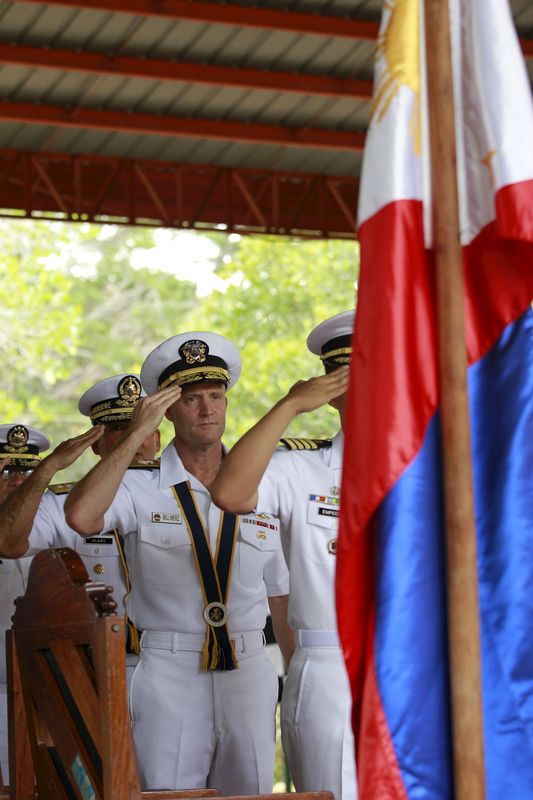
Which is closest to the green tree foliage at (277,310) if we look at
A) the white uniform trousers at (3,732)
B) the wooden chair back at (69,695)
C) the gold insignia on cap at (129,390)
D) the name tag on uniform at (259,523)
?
the gold insignia on cap at (129,390)

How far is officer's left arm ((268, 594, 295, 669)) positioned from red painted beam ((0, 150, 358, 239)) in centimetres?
534

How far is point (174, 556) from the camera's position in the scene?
148 inches

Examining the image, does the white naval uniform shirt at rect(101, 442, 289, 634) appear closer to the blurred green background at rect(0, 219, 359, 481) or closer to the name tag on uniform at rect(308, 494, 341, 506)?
the name tag on uniform at rect(308, 494, 341, 506)

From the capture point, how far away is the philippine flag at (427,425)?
5.98ft

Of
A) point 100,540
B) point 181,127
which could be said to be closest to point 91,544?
point 100,540

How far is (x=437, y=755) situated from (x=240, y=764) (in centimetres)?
193

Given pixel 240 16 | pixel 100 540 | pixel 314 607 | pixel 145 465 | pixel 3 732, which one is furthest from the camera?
pixel 240 16

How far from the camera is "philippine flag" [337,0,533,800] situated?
1.82 metres

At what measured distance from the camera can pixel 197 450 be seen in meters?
3.85

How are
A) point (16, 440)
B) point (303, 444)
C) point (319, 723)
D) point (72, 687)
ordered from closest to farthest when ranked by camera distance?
1. point (72, 687)
2. point (319, 723)
3. point (303, 444)
4. point (16, 440)

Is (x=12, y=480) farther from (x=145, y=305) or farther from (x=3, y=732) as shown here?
(x=145, y=305)

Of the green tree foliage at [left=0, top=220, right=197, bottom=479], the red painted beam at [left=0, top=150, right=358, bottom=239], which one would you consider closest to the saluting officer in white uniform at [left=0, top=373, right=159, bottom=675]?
the red painted beam at [left=0, top=150, right=358, bottom=239]

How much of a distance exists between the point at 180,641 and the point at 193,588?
0.16 meters

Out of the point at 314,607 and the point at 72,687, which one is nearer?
the point at 72,687
